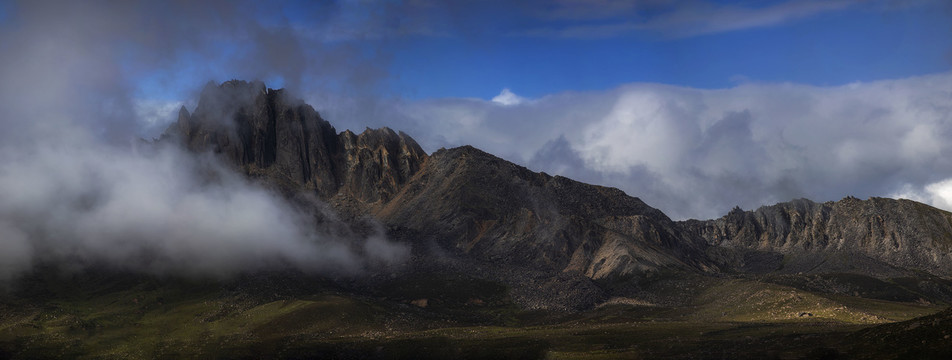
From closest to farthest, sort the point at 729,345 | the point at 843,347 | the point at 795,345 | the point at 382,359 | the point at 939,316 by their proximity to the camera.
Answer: the point at 939,316 < the point at 843,347 < the point at 795,345 < the point at 729,345 < the point at 382,359

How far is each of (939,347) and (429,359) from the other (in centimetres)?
11549

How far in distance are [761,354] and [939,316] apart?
123 feet

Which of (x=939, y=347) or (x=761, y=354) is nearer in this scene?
(x=939, y=347)

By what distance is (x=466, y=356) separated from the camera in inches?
7751

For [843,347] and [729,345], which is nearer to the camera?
[843,347]

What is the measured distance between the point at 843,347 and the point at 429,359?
98.6 metres

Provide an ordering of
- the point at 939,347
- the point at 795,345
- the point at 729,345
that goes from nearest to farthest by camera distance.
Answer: the point at 939,347, the point at 795,345, the point at 729,345

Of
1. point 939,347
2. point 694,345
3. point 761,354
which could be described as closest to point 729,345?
point 694,345

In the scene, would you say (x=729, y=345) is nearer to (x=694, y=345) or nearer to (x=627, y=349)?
(x=694, y=345)

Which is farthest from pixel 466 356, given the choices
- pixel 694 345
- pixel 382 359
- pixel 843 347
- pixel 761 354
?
pixel 843 347

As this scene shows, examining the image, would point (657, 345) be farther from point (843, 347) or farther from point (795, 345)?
point (843, 347)

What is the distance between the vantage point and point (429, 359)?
192625mm

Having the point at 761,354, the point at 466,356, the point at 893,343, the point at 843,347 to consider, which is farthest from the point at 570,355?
the point at 893,343

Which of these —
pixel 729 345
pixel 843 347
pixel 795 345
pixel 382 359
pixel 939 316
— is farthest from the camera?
pixel 382 359
